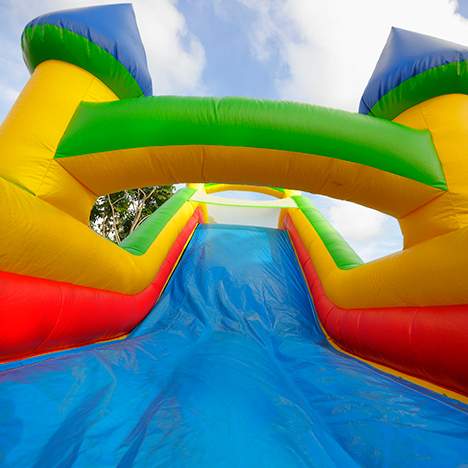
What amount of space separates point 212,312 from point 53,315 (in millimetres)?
1195

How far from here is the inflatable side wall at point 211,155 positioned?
1189 millimetres

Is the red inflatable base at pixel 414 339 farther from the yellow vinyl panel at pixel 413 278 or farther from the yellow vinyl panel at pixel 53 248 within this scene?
the yellow vinyl panel at pixel 53 248

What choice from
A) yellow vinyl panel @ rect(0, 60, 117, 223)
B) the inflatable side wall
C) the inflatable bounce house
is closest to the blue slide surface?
the inflatable bounce house

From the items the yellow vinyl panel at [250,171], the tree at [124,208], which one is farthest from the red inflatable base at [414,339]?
the tree at [124,208]

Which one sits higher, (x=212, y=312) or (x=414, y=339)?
(x=414, y=339)

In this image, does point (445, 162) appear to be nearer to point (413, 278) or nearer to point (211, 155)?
point (413, 278)

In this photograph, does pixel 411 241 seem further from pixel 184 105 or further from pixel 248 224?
pixel 248 224

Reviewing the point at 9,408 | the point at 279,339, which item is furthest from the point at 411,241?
the point at 9,408

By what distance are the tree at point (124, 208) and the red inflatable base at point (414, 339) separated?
28.1 feet

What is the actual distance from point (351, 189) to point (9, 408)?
60.5 inches

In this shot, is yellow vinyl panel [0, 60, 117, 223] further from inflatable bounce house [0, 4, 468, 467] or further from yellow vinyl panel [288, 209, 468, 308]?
yellow vinyl panel [288, 209, 468, 308]

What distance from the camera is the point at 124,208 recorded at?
964 cm

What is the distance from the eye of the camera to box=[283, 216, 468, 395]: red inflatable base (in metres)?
0.93

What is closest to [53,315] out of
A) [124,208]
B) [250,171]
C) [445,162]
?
[250,171]
